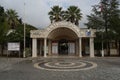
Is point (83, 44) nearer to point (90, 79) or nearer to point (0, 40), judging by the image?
point (0, 40)

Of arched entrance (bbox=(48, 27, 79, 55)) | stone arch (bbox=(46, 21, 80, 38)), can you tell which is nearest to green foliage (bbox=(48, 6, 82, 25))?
arched entrance (bbox=(48, 27, 79, 55))

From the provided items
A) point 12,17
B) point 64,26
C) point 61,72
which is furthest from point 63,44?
point 61,72

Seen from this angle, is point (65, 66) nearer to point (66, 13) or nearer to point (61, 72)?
point (61, 72)

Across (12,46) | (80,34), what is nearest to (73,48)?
(80,34)

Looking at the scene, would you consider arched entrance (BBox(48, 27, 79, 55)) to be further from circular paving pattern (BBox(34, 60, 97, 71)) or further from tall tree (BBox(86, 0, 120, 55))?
circular paving pattern (BBox(34, 60, 97, 71))

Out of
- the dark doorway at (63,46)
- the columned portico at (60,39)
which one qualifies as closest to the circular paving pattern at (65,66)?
the columned portico at (60,39)

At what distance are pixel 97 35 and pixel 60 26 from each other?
6.58m

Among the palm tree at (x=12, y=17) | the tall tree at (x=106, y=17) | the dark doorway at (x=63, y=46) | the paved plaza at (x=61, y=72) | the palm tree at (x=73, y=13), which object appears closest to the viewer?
the paved plaza at (x=61, y=72)

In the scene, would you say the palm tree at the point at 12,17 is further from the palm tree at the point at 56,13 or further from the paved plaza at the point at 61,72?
the paved plaza at the point at 61,72

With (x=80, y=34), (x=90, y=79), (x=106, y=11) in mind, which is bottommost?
(x=90, y=79)

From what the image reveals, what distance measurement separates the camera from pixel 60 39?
4025 centimetres

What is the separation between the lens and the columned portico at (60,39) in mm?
32906

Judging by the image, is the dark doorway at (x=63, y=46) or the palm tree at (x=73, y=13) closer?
the dark doorway at (x=63, y=46)

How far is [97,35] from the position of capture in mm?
32625
